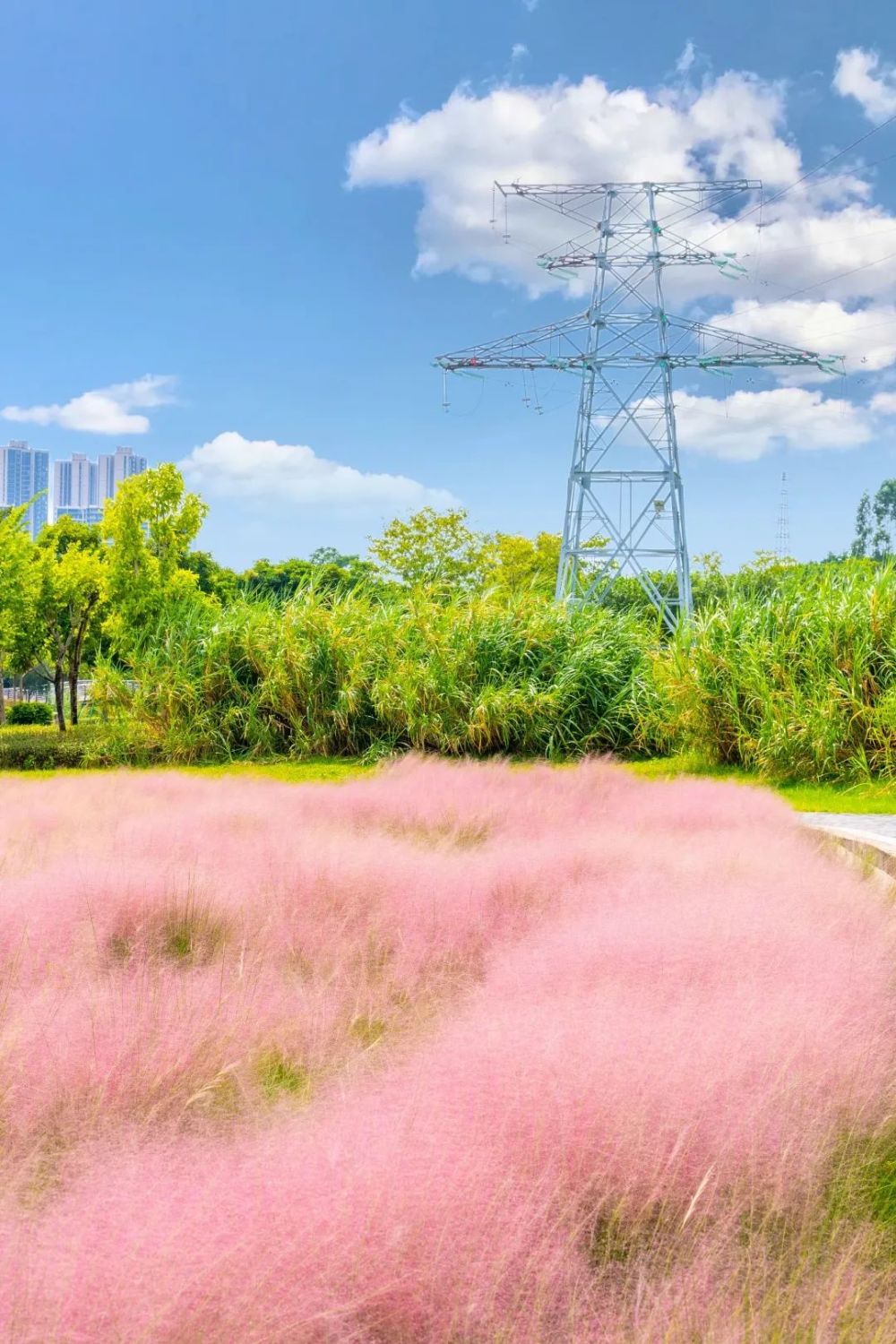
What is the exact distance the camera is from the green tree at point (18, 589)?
12.2m

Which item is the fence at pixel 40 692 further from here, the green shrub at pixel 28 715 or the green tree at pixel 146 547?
the green tree at pixel 146 547

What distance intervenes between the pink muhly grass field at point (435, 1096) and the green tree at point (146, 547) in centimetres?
869

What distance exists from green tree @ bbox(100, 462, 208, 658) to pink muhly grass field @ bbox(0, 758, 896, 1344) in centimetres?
869

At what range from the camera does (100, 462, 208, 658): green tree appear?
1254cm

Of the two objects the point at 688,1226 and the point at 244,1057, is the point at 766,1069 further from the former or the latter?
the point at 244,1057

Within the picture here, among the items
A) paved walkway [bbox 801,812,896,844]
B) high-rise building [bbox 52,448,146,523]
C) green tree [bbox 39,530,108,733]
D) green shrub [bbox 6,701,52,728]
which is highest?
high-rise building [bbox 52,448,146,523]

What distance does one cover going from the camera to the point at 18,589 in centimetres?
1238

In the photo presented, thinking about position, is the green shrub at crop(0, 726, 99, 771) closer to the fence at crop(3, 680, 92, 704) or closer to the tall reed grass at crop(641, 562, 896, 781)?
the tall reed grass at crop(641, 562, 896, 781)

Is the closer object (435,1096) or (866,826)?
(435,1096)

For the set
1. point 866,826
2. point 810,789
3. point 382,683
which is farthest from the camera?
point 382,683

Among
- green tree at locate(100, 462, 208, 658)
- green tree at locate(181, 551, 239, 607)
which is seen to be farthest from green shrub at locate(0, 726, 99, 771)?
green tree at locate(181, 551, 239, 607)

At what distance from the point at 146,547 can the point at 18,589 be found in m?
1.71

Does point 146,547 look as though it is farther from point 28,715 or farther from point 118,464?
point 118,464

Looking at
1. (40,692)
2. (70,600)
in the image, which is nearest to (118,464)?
(40,692)
